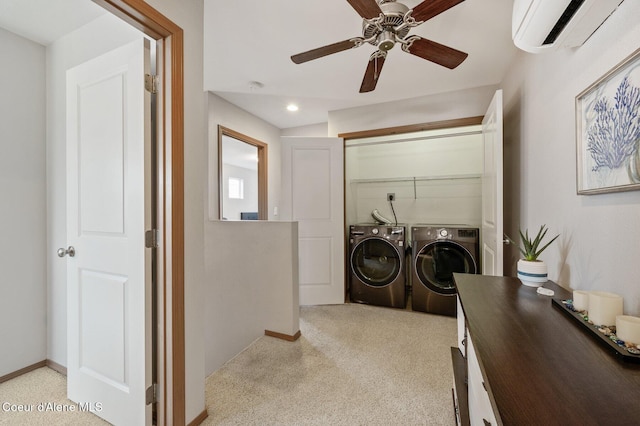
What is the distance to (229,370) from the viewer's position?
188 centimetres

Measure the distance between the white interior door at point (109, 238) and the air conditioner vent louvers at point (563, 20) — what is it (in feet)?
5.85

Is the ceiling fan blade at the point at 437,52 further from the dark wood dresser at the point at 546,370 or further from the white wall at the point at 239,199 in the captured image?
the white wall at the point at 239,199

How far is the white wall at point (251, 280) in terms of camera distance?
2.20 meters

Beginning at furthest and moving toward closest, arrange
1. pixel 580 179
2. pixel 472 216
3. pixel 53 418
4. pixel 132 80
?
pixel 472 216 < pixel 53 418 < pixel 132 80 < pixel 580 179

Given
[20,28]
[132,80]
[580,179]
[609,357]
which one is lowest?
[609,357]

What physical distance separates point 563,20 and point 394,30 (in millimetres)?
719

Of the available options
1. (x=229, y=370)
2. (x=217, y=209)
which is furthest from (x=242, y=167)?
(x=229, y=370)

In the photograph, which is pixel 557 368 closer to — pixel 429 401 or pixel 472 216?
pixel 429 401

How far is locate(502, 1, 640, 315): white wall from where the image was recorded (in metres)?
0.90

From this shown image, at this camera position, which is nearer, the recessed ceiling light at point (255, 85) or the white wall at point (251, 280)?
the white wall at point (251, 280)

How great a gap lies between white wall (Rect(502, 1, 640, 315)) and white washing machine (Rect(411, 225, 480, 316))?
69cm

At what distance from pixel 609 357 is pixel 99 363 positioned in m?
2.15

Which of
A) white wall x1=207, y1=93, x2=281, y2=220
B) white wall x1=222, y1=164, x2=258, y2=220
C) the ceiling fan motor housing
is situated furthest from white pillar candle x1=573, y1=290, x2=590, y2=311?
white wall x1=222, y1=164, x2=258, y2=220

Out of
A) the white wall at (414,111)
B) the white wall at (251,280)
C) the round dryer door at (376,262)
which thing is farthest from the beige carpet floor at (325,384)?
the white wall at (414,111)
